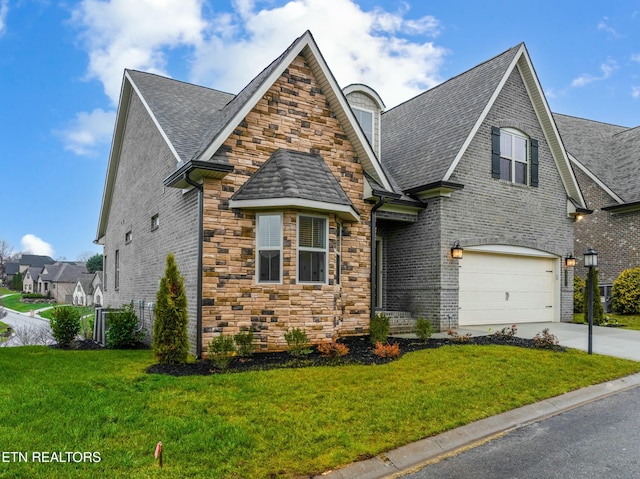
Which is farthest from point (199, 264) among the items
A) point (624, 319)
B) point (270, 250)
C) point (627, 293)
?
point (627, 293)

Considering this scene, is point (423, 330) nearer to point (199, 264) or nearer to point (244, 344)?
point (244, 344)

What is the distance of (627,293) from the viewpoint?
16156 mm

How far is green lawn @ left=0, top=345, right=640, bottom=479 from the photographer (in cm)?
405

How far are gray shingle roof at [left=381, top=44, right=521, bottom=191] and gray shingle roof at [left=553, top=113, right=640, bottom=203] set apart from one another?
8134 mm

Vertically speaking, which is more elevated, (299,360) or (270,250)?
(270,250)

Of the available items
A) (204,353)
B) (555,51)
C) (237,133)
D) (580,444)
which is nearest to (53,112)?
(237,133)

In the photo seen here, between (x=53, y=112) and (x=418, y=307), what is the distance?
1855 cm

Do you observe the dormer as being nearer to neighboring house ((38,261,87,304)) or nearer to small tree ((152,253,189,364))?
small tree ((152,253,189,364))

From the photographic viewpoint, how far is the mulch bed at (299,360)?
24.4 ft

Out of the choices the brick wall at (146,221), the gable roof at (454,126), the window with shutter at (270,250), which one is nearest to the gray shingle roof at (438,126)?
the gable roof at (454,126)

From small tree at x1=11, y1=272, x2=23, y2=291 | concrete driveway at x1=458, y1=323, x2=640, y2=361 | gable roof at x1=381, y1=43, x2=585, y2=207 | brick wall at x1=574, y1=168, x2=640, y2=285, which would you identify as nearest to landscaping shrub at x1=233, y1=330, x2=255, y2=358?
concrete driveway at x1=458, y1=323, x2=640, y2=361

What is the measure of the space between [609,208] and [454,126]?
30.6 ft

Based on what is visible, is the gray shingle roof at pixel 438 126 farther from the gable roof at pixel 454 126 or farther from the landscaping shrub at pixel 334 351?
the landscaping shrub at pixel 334 351

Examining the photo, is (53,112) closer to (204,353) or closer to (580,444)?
(204,353)
